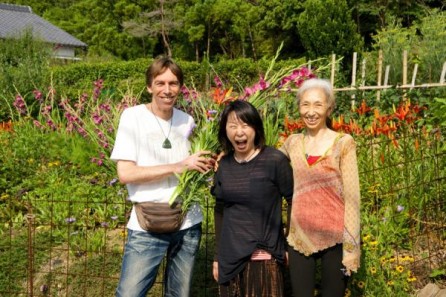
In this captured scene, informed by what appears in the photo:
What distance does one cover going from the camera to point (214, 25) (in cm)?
2984

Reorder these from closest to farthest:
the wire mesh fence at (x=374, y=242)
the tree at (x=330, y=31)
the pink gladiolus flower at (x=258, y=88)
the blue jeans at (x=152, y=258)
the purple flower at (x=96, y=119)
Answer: the blue jeans at (x=152, y=258) → the pink gladiolus flower at (x=258, y=88) → the wire mesh fence at (x=374, y=242) → the purple flower at (x=96, y=119) → the tree at (x=330, y=31)

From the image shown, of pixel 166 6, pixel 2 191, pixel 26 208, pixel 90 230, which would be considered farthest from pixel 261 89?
pixel 166 6

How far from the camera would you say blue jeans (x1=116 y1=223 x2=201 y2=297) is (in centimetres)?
230

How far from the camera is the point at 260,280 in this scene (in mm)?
2203

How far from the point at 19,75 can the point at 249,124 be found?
7.92m

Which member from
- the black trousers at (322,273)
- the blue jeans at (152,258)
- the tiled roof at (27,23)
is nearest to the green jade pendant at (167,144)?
the blue jeans at (152,258)

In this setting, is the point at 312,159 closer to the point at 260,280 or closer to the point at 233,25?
the point at 260,280

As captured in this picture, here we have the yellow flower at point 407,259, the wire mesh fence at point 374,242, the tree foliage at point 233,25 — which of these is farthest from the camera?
the tree foliage at point 233,25

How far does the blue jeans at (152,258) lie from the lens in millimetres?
2299

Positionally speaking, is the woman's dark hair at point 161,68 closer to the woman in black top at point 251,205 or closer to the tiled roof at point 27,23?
the woman in black top at point 251,205

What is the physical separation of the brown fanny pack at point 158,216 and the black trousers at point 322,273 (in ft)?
1.65

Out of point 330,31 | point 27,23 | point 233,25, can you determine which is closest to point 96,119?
point 330,31

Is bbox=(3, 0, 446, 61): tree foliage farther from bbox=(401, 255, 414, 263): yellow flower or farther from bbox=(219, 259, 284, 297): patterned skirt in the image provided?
bbox=(219, 259, 284, 297): patterned skirt

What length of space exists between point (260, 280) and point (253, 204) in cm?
31
